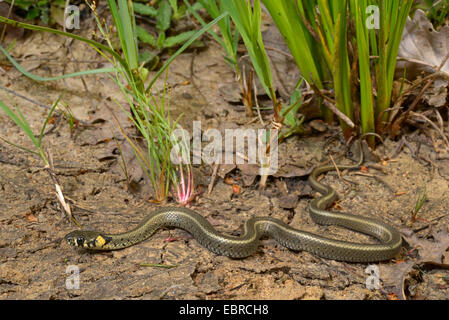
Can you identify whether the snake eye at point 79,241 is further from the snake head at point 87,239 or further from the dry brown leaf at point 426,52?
the dry brown leaf at point 426,52

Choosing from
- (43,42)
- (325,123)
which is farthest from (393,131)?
(43,42)

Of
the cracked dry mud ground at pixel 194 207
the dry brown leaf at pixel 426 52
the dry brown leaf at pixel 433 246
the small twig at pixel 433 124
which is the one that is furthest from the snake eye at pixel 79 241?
the dry brown leaf at pixel 426 52

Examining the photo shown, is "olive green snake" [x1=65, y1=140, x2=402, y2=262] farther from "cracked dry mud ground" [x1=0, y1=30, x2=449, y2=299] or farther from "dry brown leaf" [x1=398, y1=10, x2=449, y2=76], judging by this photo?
"dry brown leaf" [x1=398, y1=10, x2=449, y2=76]

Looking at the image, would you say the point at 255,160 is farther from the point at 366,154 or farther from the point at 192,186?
the point at 366,154

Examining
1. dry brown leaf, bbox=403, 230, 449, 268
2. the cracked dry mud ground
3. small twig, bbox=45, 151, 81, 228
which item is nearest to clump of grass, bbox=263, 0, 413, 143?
the cracked dry mud ground

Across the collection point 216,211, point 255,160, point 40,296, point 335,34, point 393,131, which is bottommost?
point 40,296

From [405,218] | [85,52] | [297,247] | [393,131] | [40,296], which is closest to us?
[40,296]
